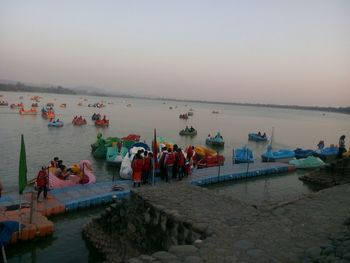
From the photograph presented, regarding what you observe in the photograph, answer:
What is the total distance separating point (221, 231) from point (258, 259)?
1.38 meters

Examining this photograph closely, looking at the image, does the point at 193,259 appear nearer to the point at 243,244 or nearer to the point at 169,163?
the point at 243,244

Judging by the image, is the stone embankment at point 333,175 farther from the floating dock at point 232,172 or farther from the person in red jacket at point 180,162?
the person in red jacket at point 180,162

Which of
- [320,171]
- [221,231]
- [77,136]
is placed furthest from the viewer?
[77,136]

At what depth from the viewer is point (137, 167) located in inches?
585

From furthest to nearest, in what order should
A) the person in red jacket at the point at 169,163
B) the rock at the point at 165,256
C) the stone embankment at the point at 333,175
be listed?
the stone embankment at the point at 333,175, the person in red jacket at the point at 169,163, the rock at the point at 165,256

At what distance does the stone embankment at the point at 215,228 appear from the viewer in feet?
20.9

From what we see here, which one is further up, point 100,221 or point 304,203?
point 304,203

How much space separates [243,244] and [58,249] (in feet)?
21.1

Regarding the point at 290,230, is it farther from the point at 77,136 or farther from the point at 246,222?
the point at 77,136

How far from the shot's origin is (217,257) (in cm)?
619

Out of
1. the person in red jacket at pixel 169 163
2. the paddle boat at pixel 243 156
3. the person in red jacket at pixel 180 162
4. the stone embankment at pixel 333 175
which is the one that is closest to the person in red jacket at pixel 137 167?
the person in red jacket at pixel 169 163

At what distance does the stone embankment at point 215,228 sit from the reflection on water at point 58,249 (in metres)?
0.40

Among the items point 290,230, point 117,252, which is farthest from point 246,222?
point 117,252

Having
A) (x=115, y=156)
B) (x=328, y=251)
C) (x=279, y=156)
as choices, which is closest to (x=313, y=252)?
(x=328, y=251)
